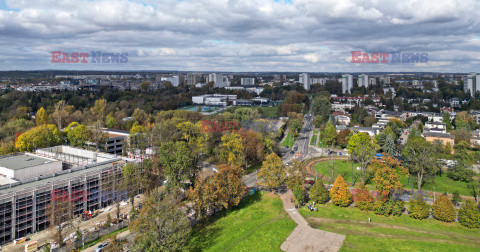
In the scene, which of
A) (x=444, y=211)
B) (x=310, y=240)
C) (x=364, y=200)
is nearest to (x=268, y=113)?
(x=364, y=200)

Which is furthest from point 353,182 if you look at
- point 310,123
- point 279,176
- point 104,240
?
point 310,123

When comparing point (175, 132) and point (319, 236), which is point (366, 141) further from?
point (175, 132)

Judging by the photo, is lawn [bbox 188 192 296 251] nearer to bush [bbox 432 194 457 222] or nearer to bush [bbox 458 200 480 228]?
bush [bbox 432 194 457 222]

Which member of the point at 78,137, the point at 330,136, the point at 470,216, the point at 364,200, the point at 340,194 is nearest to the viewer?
the point at 470,216

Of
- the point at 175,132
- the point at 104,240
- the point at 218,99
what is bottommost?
the point at 104,240

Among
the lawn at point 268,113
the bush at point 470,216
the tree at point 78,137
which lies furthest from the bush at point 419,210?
the lawn at point 268,113

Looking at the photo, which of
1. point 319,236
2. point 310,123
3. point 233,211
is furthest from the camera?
point 310,123

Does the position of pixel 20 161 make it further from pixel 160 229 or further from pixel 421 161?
pixel 421 161
